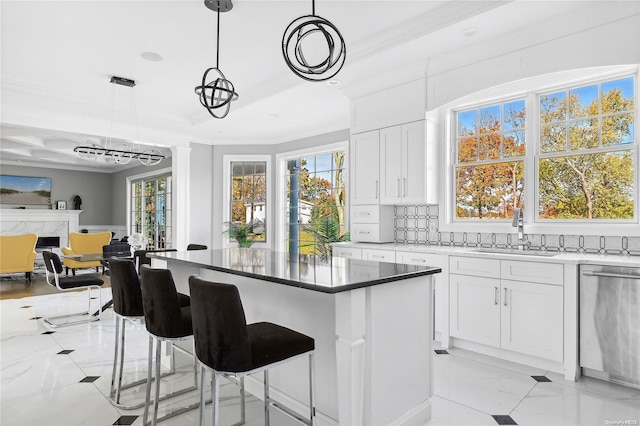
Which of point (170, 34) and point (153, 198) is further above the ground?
point (170, 34)

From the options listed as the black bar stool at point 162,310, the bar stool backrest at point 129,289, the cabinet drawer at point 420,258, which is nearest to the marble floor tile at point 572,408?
the cabinet drawer at point 420,258

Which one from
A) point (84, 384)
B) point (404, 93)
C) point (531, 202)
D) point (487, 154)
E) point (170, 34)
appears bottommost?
point (84, 384)

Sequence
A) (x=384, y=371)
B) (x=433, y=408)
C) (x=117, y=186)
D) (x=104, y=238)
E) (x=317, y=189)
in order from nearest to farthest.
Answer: (x=384, y=371)
(x=433, y=408)
(x=317, y=189)
(x=104, y=238)
(x=117, y=186)

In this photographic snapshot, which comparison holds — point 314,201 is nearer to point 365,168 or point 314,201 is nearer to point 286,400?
point 365,168

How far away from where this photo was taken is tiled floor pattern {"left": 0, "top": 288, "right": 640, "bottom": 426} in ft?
7.85

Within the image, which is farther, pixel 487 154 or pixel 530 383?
pixel 487 154

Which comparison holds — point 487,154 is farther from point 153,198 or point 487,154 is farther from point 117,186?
point 117,186

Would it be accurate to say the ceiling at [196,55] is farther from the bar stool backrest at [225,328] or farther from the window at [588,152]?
the bar stool backrest at [225,328]

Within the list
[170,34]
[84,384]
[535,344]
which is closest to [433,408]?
[535,344]

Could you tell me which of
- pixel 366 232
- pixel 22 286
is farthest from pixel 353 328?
pixel 22 286

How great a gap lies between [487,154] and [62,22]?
4.36 metres

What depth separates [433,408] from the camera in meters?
2.51

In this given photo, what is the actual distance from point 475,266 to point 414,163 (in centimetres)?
137

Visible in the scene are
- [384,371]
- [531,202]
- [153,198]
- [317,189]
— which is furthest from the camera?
[153,198]
